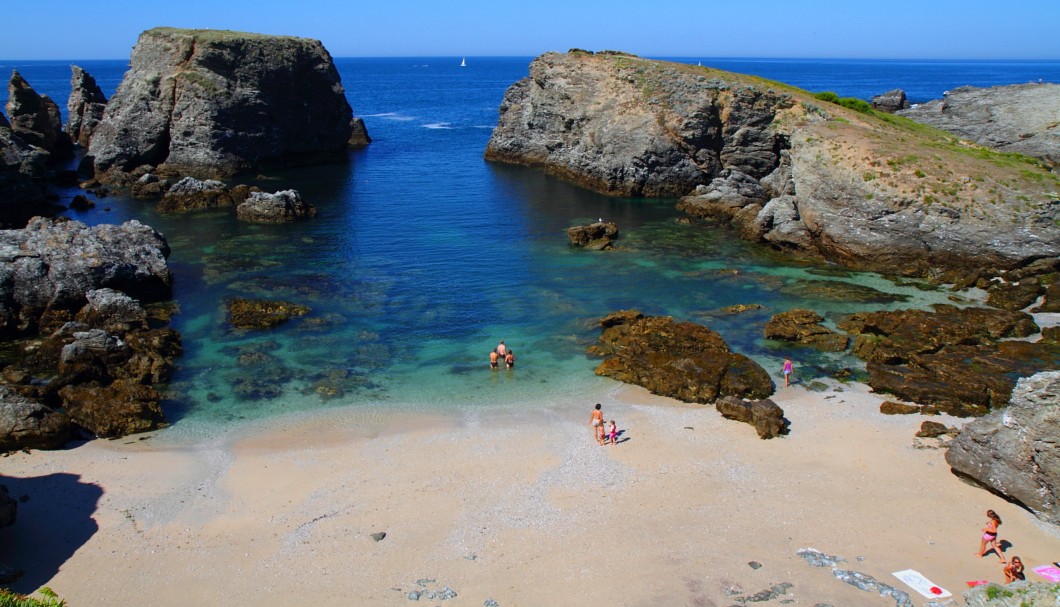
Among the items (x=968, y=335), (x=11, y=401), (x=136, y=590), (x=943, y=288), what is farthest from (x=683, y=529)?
(x=943, y=288)

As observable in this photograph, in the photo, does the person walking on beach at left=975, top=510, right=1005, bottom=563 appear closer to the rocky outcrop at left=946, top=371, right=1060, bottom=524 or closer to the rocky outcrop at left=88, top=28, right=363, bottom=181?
the rocky outcrop at left=946, top=371, right=1060, bottom=524

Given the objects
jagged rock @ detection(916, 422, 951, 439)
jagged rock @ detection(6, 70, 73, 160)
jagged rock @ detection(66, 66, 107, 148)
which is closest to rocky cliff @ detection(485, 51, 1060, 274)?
jagged rock @ detection(916, 422, 951, 439)

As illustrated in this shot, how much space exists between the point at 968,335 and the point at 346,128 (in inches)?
3022

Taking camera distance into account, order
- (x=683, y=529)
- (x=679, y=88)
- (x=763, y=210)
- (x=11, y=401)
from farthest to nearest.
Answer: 1. (x=679, y=88)
2. (x=763, y=210)
3. (x=11, y=401)
4. (x=683, y=529)

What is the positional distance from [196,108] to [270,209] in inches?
820

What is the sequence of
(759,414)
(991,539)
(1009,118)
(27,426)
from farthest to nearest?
(1009,118) → (759,414) → (27,426) → (991,539)

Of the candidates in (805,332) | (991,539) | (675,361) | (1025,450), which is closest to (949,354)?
(805,332)

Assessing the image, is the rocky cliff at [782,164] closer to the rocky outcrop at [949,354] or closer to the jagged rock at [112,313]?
the rocky outcrop at [949,354]

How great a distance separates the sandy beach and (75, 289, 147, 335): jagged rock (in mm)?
11643

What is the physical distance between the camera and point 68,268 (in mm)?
39844

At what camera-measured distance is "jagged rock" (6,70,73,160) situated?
8088 cm

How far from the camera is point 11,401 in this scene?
27.2 meters

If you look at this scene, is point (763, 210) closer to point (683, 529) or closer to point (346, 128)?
point (683, 529)

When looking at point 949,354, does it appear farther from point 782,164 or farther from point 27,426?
point 27,426
